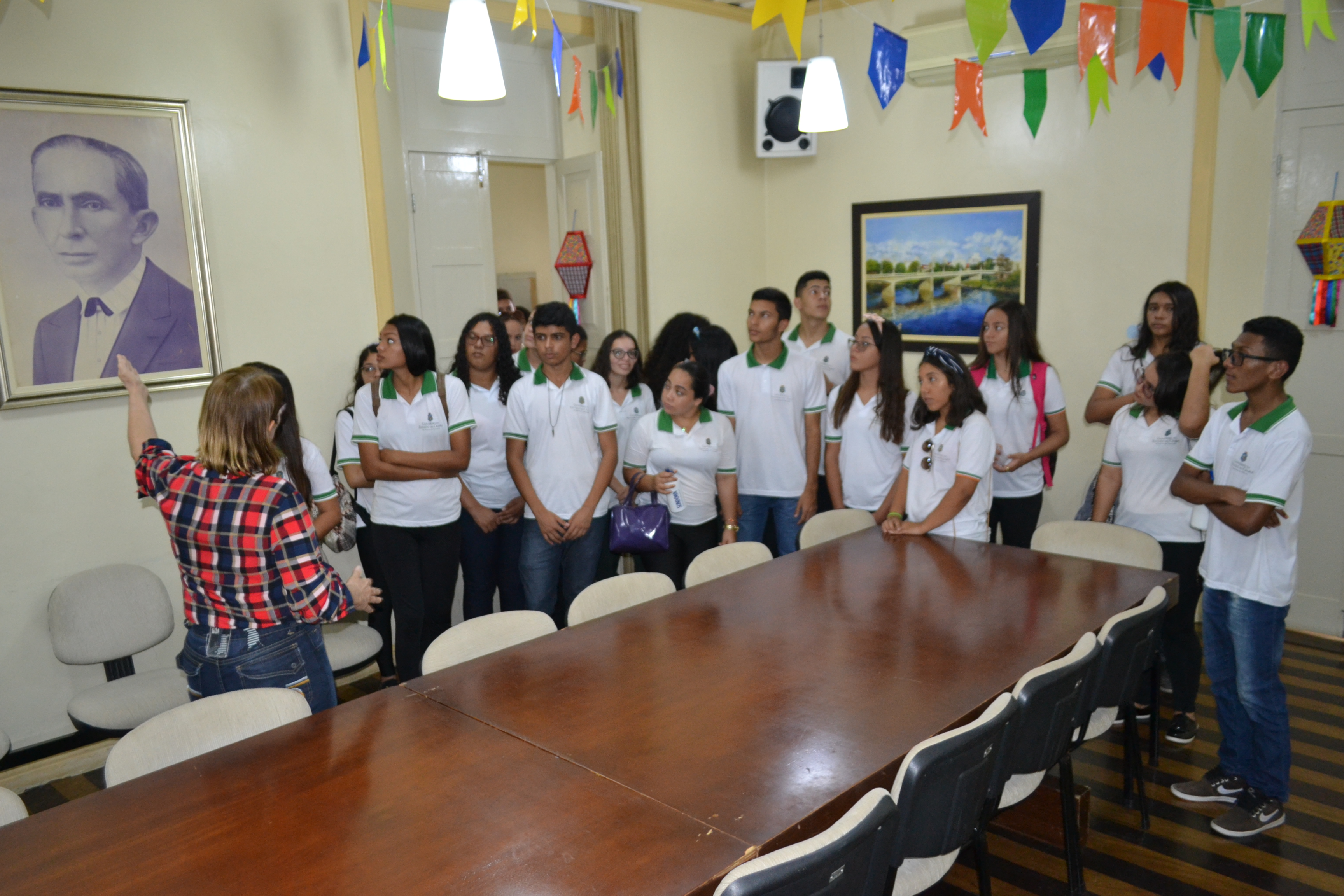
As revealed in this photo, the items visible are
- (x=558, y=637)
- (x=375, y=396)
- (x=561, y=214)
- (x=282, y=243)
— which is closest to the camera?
(x=558, y=637)

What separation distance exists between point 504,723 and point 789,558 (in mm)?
1564

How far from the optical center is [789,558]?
3521mm

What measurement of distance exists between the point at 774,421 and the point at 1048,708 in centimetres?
221

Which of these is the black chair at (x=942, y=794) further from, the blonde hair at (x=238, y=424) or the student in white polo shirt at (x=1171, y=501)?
the student in white polo shirt at (x=1171, y=501)

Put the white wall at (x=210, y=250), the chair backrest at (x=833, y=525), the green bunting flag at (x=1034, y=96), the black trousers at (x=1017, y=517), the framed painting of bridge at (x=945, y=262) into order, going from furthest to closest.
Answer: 1. the framed painting of bridge at (x=945, y=262)
2. the green bunting flag at (x=1034, y=96)
3. the black trousers at (x=1017, y=517)
4. the chair backrest at (x=833, y=525)
5. the white wall at (x=210, y=250)

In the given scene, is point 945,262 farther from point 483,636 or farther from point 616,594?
point 483,636

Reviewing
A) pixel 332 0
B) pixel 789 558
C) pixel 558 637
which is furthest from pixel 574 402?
pixel 332 0

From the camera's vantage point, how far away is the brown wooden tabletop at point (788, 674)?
195cm

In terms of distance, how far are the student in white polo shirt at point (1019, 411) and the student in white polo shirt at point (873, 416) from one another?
42 cm

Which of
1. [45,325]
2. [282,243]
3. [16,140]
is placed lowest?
[45,325]

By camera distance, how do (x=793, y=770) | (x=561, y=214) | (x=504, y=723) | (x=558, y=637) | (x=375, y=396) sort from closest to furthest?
(x=793, y=770)
(x=504, y=723)
(x=558, y=637)
(x=375, y=396)
(x=561, y=214)

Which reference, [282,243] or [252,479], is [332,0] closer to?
[282,243]

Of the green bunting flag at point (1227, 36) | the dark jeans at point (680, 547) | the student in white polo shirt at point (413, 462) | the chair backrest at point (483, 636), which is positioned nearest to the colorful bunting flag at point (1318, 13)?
the green bunting flag at point (1227, 36)

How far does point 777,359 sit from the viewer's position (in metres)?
4.42
